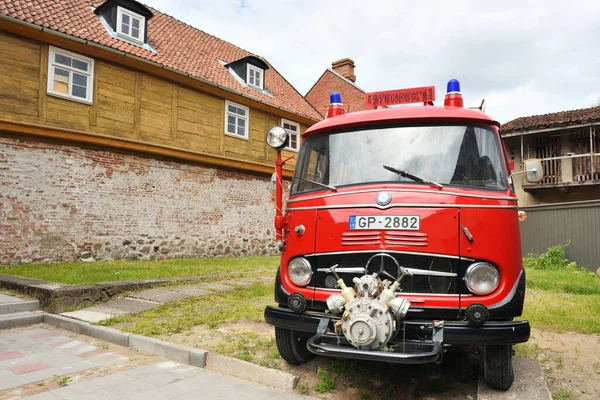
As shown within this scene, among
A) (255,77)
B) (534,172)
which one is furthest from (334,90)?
(534,172)

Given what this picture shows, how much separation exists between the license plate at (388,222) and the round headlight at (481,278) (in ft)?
1.74

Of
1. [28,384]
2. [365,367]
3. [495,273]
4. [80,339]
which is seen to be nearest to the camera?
[495,273]

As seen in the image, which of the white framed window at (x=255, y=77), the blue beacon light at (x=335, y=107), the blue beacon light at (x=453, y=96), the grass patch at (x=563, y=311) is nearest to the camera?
the blue beacon light at (x=453, y=96)

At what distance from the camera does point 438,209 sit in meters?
3.55

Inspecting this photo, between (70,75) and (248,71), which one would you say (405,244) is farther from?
(248,71)

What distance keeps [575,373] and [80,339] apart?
5.60 metres

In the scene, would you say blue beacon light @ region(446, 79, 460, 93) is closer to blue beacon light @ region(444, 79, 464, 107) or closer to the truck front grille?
blue beacon light @ region(444, 79, 464, 107)

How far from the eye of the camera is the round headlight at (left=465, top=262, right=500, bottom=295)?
3395 millimetres

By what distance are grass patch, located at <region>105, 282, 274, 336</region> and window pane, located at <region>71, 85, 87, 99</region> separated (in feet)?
26.9

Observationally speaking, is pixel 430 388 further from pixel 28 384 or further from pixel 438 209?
pixel 28 384

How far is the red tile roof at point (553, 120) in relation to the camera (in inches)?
757

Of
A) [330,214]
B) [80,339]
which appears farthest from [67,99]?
[330,214]

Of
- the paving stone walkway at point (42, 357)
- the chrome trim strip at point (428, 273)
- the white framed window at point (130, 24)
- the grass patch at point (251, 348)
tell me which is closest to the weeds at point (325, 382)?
the grass patch at point (251, 348)

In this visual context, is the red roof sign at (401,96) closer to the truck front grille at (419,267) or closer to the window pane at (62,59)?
the truck front grille at (419,267)
